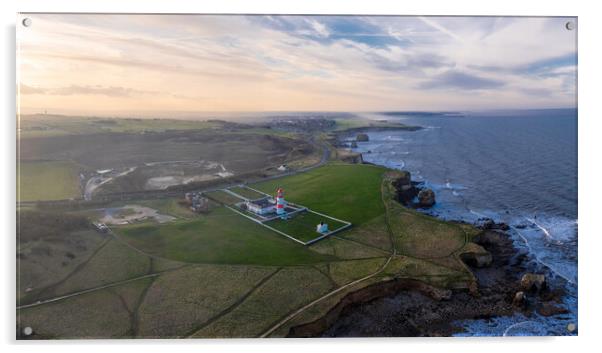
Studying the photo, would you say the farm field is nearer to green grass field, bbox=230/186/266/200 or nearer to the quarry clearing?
the quarry clearing

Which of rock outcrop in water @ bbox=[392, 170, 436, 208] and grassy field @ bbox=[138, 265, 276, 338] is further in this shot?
rock outcrop in water @ bbox=[392, 170, 436, 208]

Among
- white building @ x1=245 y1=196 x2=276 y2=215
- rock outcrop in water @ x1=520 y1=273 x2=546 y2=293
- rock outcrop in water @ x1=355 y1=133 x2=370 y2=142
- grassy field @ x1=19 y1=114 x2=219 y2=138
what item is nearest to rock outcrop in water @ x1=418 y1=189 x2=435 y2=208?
rock outcrop in water @ x1=355 y1=133 x2=370 y2=142

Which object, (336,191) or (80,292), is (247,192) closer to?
(336,191)

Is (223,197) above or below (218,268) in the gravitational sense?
above

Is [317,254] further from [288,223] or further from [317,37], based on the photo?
[317,37]

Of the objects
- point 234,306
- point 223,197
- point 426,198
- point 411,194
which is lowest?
point 234,306

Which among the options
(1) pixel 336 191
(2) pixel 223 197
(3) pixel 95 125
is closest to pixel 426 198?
(1) pixel 336 191
